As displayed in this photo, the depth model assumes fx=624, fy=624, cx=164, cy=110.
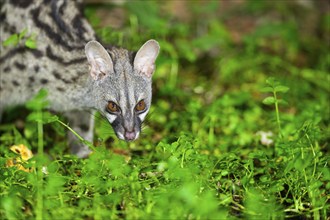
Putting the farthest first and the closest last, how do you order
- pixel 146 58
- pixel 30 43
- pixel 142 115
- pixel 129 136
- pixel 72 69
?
pixel 72 69
pixel 30 43
pixel 146 58
pixel 142 115
pixel 129 136

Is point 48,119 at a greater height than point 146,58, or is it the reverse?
point 146,58

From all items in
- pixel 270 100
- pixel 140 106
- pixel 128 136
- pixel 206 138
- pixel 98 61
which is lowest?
pixel 206 138

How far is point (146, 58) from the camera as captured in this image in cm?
575

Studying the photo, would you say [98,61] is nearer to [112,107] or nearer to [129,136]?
[112,107]

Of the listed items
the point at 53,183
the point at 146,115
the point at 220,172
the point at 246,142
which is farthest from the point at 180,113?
the point at 53,183

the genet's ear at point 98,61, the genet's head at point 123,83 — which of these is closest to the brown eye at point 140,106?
the genet's head at point 123,83

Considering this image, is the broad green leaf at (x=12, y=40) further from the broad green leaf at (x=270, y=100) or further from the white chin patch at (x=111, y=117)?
the broad green leaf at (x=270, y=100)

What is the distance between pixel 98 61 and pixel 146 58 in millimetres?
441

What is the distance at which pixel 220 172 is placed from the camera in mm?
5203

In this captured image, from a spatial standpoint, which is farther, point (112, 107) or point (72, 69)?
point (72, 69)

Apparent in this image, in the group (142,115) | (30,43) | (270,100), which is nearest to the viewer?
(270,100)

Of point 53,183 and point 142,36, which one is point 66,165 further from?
point 142,36

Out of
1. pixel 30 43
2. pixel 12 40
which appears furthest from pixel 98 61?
pixel 12 40

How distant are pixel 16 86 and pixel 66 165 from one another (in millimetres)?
1224
